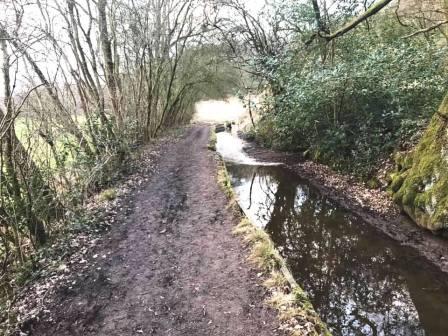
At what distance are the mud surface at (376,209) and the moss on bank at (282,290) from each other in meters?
3.26

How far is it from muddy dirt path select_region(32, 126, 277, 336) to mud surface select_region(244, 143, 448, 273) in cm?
378

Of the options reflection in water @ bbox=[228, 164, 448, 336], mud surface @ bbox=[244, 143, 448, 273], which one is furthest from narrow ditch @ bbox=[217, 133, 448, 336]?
mud surface @ bbox=[244, 143, 448, 273]

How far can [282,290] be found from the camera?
548 centimetres

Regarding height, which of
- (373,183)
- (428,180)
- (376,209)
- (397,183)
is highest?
(428,180)

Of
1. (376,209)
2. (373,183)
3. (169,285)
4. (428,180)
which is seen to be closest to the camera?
(169,285)

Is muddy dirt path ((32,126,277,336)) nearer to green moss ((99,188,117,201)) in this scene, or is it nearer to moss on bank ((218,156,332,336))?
moss on bank ((218,156,332,336))

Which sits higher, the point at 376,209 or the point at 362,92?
the point at 362,92

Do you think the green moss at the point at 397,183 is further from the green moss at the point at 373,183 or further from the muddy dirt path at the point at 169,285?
the muddy dirt path at the point at 169,285

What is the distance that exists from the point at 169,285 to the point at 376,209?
6392 millimetres

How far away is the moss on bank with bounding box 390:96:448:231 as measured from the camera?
7.91 metres

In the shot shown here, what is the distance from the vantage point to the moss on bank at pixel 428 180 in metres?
7.91

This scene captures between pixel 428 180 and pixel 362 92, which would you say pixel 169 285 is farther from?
pixel 362 92

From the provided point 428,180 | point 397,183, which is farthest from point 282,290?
point 397,183

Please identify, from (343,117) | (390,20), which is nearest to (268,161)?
(343,117)
